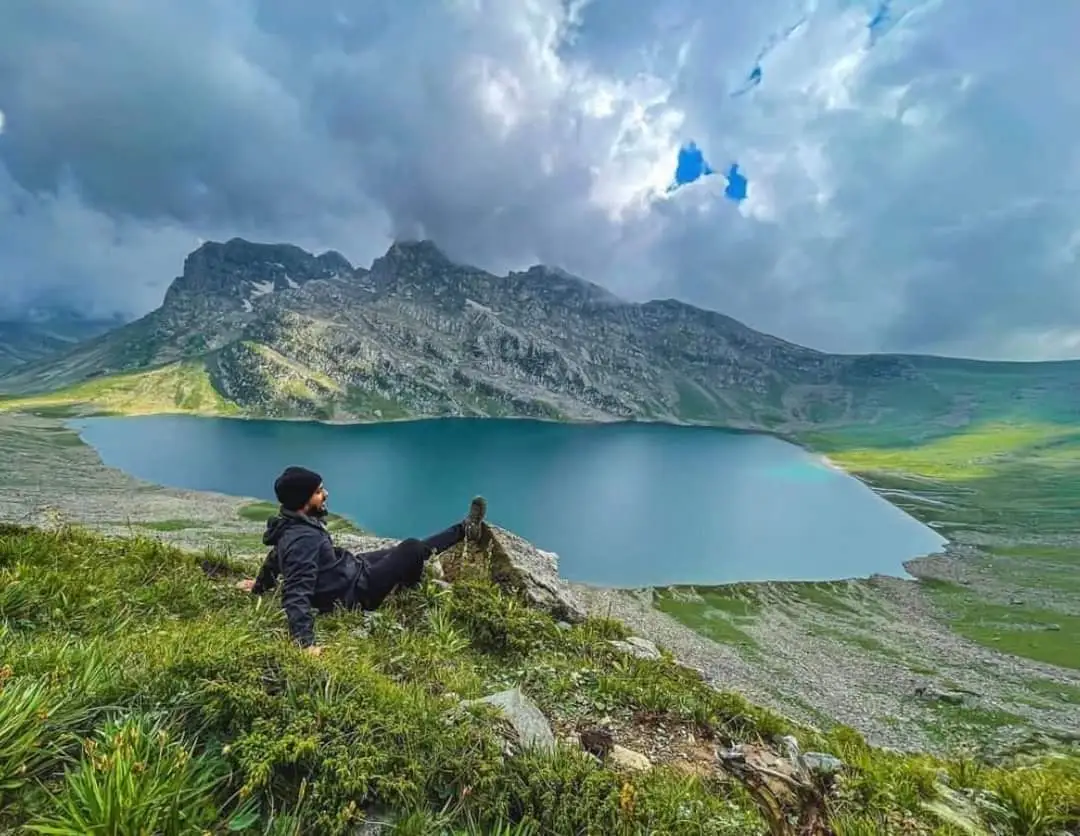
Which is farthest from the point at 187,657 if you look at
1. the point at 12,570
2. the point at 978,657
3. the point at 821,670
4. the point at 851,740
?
the point at 978,657

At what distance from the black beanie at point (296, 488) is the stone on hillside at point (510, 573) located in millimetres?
3698

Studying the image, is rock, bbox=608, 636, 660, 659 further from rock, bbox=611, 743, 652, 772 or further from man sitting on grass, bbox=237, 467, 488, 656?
man sitting on grass, bbox=237, 467, 488, 656

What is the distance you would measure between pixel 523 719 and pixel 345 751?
1794 mm

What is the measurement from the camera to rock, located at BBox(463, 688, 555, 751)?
4.64 m

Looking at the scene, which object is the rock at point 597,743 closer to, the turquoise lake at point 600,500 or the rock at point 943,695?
the rock at point 943,695

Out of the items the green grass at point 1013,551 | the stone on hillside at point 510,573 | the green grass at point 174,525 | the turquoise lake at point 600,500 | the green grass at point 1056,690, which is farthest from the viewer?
the turquoise lake at point 600,500

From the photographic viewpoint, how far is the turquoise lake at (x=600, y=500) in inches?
3536

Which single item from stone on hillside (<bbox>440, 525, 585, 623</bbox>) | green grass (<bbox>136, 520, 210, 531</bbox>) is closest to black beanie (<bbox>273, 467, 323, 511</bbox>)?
stone on hillside (<bbox>440, 525, 585, 623</bbox>)

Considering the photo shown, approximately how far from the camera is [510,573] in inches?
428

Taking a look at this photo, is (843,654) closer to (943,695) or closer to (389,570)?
(943,695)

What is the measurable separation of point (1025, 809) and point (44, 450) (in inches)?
7368

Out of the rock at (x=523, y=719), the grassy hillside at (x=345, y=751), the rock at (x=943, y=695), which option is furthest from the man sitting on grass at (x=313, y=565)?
the rock at (x=943, y=695)

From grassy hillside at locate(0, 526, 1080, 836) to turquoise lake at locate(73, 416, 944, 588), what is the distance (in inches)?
2813

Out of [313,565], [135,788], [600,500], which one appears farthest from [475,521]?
[600,500]
